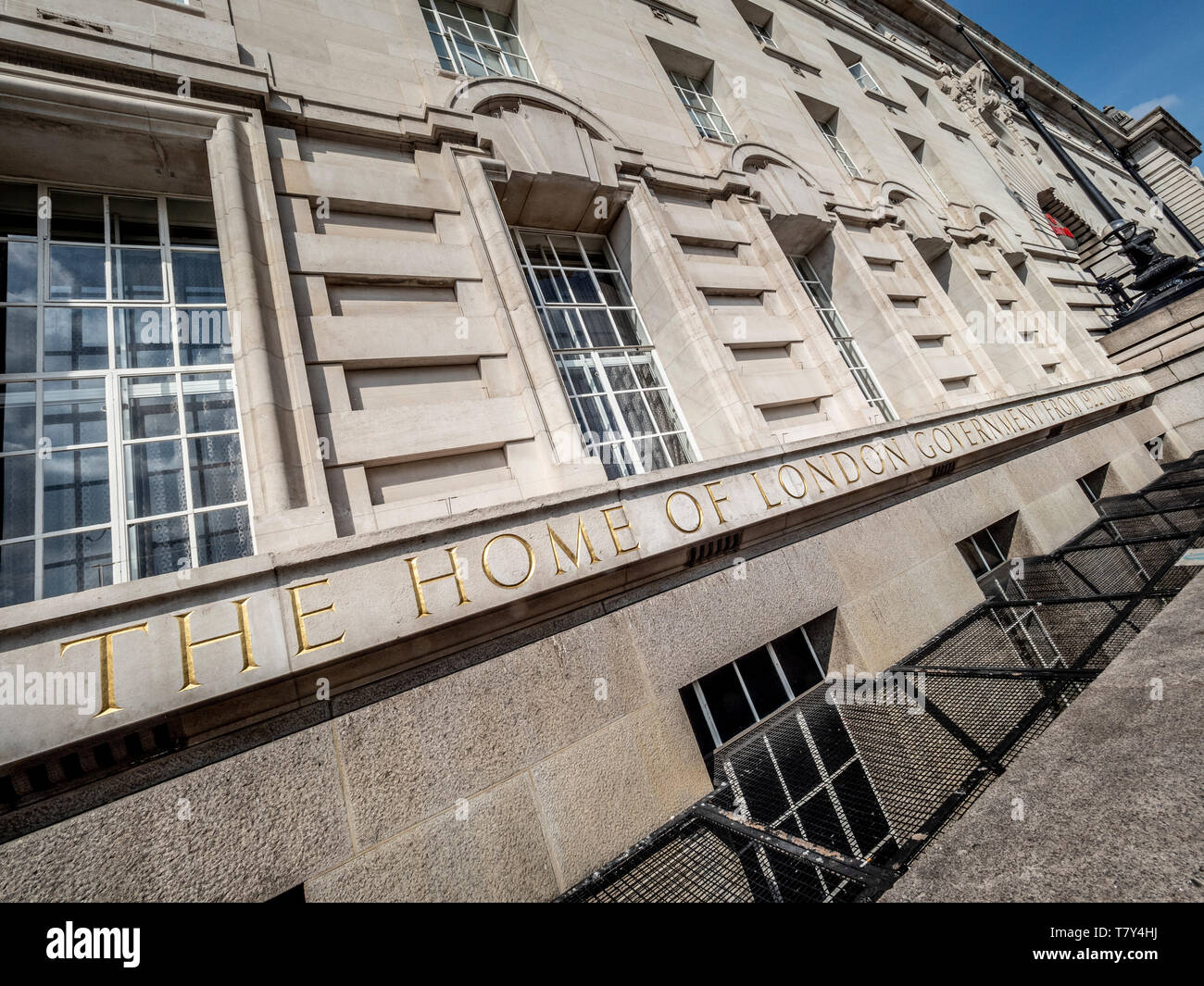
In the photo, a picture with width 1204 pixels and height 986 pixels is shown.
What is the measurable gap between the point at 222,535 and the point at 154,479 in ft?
2.54

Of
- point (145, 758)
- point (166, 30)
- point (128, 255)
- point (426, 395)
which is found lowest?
point (145, 758)

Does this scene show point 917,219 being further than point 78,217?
Yes

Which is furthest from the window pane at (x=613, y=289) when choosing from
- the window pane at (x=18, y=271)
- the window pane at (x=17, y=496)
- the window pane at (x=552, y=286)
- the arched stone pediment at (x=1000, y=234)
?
the arched stone pediment at (x=1000, y=234)

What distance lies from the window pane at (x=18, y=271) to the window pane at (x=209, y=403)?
1.57m

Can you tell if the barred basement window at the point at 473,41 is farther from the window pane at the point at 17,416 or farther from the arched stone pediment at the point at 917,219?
the arched stone pediment at the point at 917,219

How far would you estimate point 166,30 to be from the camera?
5836 mm

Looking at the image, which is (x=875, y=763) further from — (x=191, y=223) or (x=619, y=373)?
(x=191, y=223)

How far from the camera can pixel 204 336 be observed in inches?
201

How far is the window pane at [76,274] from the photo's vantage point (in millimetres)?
4805

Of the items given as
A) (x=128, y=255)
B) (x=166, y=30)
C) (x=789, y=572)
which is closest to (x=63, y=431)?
(x=128, y=255)

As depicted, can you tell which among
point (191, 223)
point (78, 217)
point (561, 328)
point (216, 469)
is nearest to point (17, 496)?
point (216, 469)

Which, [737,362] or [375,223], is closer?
[375,223]

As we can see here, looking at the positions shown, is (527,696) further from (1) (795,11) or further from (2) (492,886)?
(1) (795,11)
